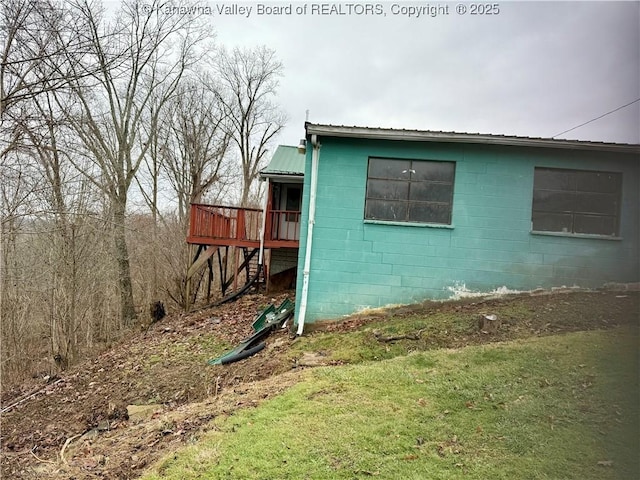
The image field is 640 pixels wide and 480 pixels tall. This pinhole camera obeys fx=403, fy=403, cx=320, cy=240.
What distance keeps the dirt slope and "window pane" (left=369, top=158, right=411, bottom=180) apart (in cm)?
223

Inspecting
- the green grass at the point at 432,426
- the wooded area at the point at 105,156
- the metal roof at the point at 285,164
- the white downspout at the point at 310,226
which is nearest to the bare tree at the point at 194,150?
the wooded area at the point at 105,156

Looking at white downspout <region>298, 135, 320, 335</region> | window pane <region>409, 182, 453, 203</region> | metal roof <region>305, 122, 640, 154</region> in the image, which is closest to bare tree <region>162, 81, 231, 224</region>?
white downspout <region>298, 135, 320, 335</region>

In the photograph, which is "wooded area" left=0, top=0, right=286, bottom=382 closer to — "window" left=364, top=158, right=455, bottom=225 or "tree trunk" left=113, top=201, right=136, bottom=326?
"tree trunk" left=113, top=201, right=136, bottom=326

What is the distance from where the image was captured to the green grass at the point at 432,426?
267 centimetres

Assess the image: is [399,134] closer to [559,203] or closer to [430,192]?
[430,192]

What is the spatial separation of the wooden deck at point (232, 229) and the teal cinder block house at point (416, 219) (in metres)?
3.72

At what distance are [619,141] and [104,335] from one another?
1404 cm

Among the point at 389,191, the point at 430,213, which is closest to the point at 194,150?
the point at 389,191

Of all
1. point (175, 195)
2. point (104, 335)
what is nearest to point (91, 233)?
point (104, 335)

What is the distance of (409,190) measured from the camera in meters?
6.80

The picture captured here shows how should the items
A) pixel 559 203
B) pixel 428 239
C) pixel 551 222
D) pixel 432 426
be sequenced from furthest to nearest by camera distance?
pixel 428 239 → pixel 551 222 → pixel 559 203 → pixel 432 426

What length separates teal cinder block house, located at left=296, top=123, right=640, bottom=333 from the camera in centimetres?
652

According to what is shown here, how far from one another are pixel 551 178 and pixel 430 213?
1925mm

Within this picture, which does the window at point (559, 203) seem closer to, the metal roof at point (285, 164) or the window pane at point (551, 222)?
the window pane at point (551, 222)
